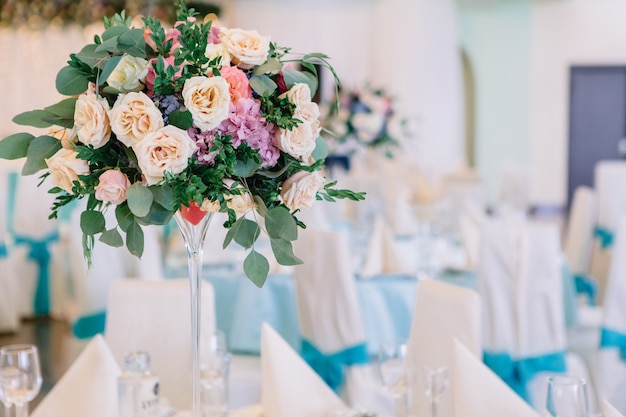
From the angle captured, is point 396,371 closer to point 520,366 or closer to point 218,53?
point 218,53

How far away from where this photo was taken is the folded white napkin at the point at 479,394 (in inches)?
78.2

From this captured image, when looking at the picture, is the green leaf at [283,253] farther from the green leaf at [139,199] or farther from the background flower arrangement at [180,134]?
the green leaf at [139,199]

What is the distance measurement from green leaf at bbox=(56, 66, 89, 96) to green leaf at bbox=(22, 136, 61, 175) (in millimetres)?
99

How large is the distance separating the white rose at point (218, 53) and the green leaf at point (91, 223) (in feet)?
1.18

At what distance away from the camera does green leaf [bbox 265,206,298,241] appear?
1667 mm

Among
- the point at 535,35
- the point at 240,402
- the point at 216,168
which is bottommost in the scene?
the point at 240,402

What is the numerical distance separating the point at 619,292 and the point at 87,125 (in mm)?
2932

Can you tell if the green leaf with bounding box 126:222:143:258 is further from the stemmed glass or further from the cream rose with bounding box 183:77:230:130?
the stemmed glass

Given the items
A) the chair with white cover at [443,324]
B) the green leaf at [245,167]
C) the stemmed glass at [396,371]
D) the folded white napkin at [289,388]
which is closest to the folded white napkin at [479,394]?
the stemmed glass at [396,371]

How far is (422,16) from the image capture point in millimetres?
13688

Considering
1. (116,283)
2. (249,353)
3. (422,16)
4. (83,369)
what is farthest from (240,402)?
(422,16)

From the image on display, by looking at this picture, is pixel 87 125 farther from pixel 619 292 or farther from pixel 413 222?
pixel 413 222

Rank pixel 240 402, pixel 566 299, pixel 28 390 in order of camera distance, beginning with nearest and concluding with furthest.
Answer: pixel 28 390
pixel 240 402
pixel 566 299

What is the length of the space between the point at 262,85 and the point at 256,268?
0.34 meters
